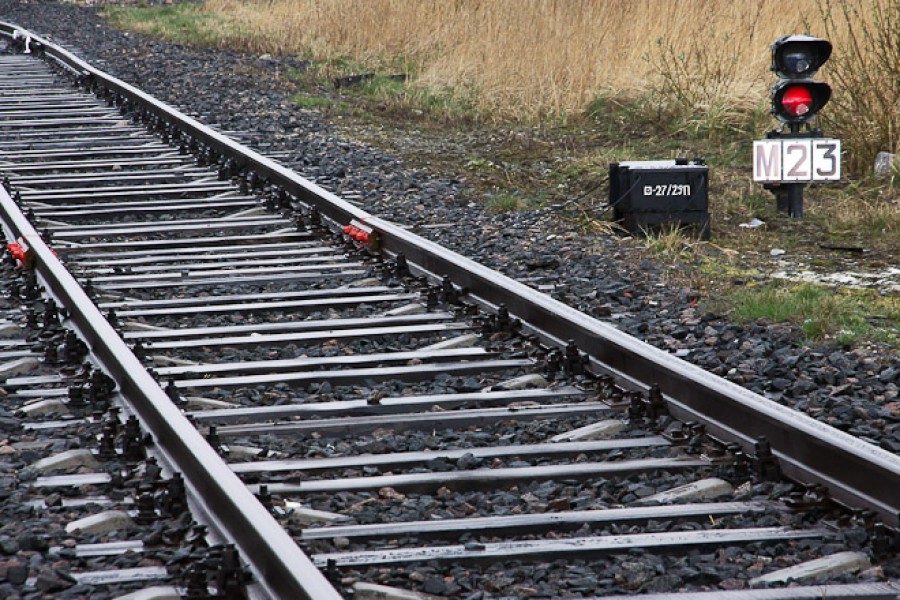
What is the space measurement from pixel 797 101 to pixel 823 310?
7.28 ft

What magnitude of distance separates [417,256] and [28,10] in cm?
2296

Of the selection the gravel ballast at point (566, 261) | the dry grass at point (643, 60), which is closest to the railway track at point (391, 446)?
the gravel ballast at point (566, 261)

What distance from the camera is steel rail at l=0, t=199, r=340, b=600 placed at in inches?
115

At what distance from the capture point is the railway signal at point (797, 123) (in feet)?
23.9

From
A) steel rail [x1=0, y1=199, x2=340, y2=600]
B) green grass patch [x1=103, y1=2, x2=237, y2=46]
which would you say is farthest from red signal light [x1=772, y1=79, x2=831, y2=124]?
green grass patch [x1=103, y1=2, x2=237, y2=46]

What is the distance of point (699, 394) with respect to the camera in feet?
13.9

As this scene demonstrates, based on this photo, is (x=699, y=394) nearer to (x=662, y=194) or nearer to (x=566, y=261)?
(x=566, y=261)

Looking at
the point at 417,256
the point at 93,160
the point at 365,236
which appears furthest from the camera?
the point at 93,160

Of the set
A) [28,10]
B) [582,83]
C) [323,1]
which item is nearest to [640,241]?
[582,83]

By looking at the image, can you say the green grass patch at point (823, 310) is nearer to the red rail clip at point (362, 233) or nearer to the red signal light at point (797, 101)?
the red signal light at point (797, 101)

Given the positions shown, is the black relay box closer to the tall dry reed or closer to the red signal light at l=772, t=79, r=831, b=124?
the red signal light at l=772, t=79, r=831, b=124

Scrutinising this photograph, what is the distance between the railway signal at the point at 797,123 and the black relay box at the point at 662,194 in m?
0.38

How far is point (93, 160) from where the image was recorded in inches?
396

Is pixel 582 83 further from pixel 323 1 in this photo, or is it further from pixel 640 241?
pixel 323 1
